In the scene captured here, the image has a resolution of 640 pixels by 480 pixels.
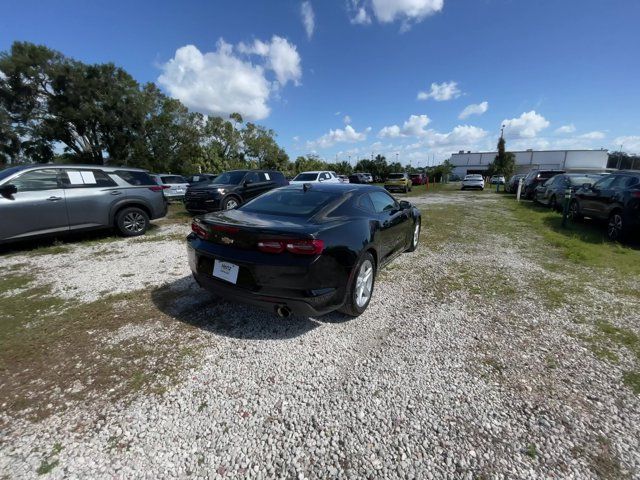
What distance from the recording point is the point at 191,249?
3.21 meters

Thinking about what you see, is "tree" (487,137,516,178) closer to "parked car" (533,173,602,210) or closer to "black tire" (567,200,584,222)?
"parked car" (533,173,602,210)

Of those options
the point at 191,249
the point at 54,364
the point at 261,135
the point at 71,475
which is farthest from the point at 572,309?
the point at 261,135

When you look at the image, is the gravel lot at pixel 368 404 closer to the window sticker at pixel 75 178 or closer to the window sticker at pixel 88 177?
the window sticker at pixel 75 178

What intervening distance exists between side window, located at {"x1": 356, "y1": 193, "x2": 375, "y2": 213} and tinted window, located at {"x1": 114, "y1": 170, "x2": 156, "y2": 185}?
19.3ft

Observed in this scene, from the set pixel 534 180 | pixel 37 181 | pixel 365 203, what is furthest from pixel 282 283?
pixel 534 180

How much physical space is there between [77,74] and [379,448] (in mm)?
31403

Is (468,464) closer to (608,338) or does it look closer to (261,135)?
(608,338)

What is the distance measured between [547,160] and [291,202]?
280 ft

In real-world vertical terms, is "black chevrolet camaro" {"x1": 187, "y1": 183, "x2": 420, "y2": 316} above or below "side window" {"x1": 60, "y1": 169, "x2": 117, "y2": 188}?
below

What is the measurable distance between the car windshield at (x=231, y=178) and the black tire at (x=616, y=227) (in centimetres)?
1048

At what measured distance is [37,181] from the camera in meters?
5.63

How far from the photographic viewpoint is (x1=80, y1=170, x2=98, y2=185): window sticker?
6.22 metres

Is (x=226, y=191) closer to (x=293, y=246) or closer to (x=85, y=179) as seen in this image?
(x=85, y=179)

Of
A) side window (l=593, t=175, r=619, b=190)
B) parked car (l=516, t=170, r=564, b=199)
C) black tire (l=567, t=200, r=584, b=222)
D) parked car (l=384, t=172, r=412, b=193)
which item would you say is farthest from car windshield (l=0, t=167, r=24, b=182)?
parked car (l=384, t=172, r=412, b=193)
